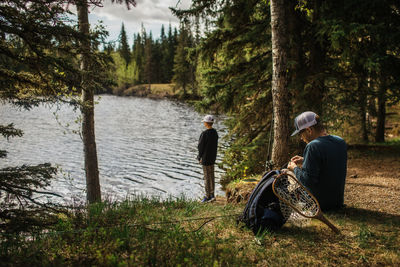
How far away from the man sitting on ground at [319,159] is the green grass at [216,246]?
1.93ft

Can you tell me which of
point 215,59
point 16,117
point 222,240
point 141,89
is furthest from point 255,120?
point 141,89

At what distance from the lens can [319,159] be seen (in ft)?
12.2

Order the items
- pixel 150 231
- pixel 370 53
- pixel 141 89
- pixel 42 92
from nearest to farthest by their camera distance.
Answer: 1. pixel 150 231
2. pixel 42 92
3. pixel 370 53
4. pixel 141 89

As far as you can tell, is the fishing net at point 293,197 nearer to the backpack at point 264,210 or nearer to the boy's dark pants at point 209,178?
the backpack at point 264,210

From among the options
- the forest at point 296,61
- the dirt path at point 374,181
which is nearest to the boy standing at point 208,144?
the forest at point 296,61

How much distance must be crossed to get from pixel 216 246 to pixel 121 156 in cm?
1426

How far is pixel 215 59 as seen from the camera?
32.9ft

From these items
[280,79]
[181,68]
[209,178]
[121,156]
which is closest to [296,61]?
[280,79]

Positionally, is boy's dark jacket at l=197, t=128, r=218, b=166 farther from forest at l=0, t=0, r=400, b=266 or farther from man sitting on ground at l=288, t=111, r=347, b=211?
man sitting on ground at l=288, t=111, r=347, b=211

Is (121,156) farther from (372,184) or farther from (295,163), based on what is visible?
(295,163)

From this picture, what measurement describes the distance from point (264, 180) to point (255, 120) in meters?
6.16

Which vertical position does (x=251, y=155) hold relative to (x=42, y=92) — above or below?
below

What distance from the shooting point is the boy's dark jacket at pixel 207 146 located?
7.27 metres

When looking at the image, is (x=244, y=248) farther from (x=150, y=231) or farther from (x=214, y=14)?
(x=214, y=14)
